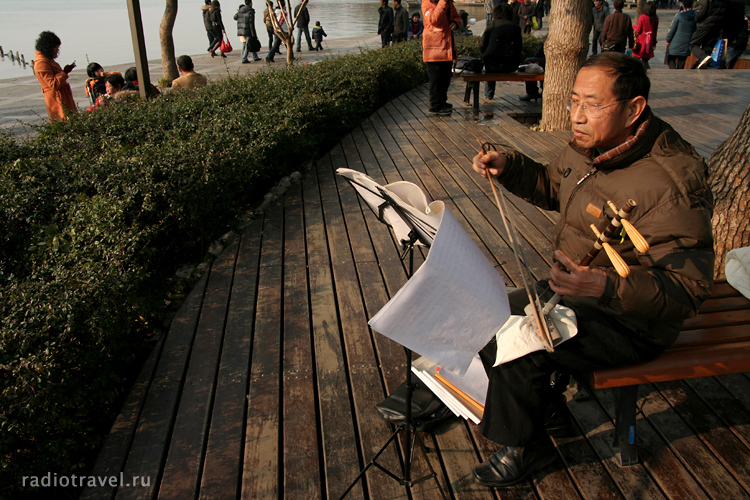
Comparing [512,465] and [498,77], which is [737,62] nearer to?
[498,77]

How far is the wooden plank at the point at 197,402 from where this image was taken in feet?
7.03

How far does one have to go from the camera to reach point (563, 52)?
6609 millimetres

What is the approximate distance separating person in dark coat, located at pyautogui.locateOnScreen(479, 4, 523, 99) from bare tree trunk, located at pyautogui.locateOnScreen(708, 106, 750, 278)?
4.93 meters

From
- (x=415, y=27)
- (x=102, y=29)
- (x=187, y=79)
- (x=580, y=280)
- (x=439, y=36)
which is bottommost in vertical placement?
(x=580, y=280)

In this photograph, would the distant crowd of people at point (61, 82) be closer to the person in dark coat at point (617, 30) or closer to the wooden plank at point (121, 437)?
the wooden plank at point (121, 437)

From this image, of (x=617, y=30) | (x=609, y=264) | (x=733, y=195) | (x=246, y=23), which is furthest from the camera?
(x=246, y=23)

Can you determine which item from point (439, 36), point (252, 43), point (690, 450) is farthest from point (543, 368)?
point (252, 43)

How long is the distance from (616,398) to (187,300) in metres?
2.42

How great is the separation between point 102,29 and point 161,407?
35.0 m

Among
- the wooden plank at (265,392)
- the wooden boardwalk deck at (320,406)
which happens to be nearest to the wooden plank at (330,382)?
the wooden boardwalk deck at (320,406)

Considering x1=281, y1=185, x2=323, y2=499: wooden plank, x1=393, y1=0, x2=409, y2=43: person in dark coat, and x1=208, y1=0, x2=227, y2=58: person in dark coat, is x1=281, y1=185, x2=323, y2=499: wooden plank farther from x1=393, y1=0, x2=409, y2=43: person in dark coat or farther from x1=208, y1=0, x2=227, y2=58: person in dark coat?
x1=208, y1=0, x2=227, y2=58: person in dark coat

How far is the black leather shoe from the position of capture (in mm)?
2021

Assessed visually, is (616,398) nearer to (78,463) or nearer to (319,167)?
(78,463)

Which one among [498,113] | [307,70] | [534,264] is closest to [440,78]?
[498,113]
